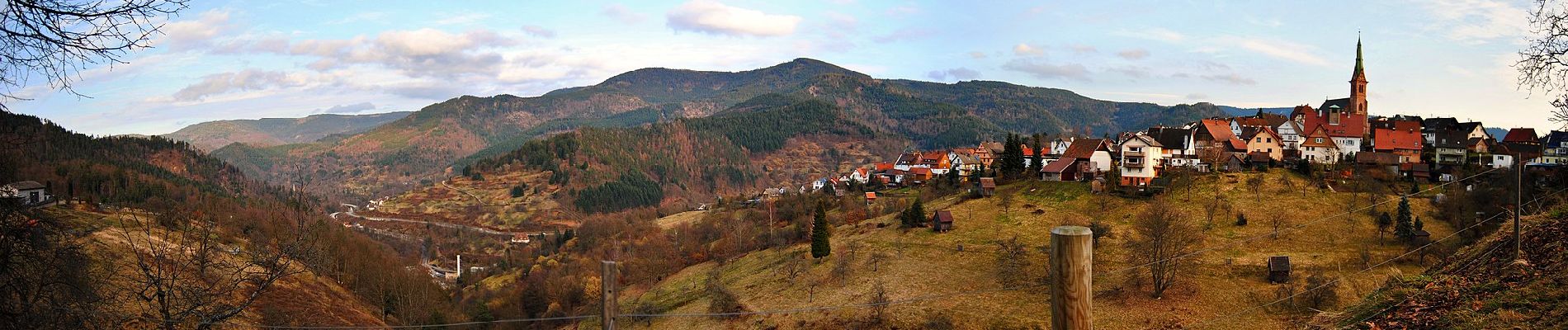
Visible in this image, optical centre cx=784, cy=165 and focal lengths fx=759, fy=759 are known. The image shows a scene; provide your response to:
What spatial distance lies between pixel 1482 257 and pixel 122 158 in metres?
176

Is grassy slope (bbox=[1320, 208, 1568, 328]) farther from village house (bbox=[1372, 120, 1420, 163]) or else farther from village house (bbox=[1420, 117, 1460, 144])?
village house (bbox=[1420, 117, 1460, 144])

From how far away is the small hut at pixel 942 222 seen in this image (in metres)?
48.3

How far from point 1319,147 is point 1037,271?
33228 mm

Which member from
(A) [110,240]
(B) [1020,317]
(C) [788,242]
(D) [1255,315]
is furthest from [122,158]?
(D) [1255,315]

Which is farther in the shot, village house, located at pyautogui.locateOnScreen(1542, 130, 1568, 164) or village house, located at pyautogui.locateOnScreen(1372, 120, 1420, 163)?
village house, located at pyautogui.locateOnScreen(1372, 120, 1420, 163)

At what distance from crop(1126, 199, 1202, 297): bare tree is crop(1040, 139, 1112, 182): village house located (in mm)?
18267

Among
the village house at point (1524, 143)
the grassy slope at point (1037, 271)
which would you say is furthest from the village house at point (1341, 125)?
the grassy slope at point (1037, 271)

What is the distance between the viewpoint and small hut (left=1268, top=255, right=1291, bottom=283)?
106 ft

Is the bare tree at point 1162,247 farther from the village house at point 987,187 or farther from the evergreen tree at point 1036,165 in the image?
the evergreen tree at point 1036,165

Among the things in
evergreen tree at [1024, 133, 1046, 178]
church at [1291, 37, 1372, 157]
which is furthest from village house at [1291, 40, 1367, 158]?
evergreen tree at [1024, 133, 1046, 178]

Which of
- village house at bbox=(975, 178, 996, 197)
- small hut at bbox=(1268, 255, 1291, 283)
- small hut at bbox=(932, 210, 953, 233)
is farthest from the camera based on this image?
village house at bbox=(975, 178, 996, 197)

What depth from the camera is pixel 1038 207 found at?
164 feet

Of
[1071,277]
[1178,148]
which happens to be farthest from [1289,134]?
[1071,277]

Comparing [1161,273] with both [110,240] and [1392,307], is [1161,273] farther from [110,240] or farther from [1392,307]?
[110,240]
